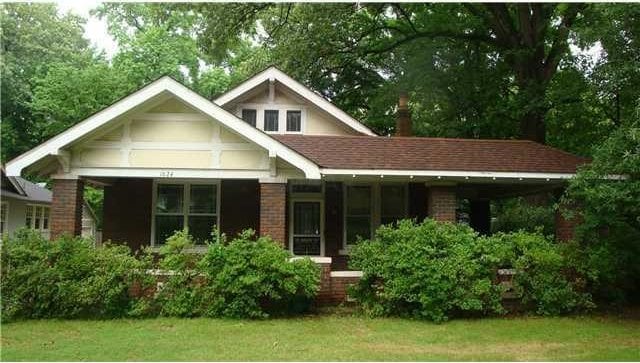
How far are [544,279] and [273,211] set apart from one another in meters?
5.78

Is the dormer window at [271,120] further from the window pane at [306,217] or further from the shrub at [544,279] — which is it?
the shrub at [544,279]

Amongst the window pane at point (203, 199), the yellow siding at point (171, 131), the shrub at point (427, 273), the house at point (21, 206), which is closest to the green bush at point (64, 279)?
the yellow siding at point (171, 131)

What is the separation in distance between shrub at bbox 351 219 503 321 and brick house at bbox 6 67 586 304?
88 centimetres

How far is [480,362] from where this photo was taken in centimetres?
783

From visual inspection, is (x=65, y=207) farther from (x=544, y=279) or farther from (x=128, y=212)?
(x=544, y=279)

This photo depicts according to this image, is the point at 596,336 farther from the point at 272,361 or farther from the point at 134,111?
the point at 134,111

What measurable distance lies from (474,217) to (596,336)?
1130 centimetres

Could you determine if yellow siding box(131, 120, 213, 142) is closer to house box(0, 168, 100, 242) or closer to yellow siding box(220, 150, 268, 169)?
yellow siding box(220, 150, 268, 169)

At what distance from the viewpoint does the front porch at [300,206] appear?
14.2 metres

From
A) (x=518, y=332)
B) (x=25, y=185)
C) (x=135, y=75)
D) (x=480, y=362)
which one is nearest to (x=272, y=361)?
(x=480, y=362)

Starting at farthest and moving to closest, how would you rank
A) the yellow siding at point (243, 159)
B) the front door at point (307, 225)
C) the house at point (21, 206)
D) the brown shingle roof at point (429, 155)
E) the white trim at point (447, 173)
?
the house at point (21, 206) → the front door at point (307, 225) → the brown shingle roof at point (429, 155) → the white trim at point (447, 173) → the yellow siding at point (243, 159)

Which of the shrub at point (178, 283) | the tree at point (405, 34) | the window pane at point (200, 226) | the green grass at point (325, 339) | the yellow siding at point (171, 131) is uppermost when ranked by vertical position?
the tree at point (405, 34)

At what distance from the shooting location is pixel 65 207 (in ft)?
41.1

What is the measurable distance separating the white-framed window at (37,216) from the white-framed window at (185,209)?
52.7ft
